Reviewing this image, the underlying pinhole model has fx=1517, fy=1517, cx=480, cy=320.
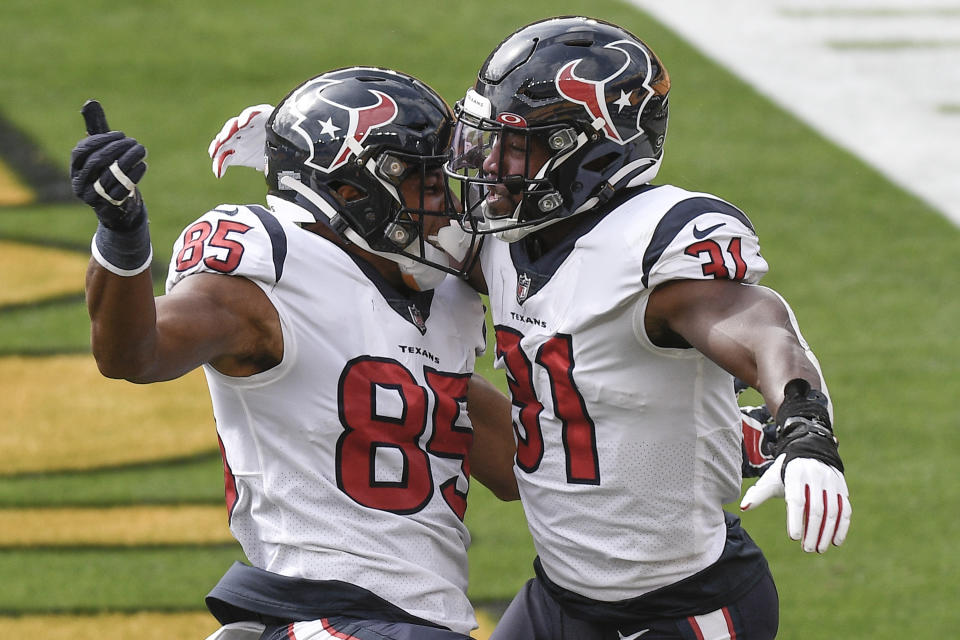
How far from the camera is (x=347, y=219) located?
3.50 meters

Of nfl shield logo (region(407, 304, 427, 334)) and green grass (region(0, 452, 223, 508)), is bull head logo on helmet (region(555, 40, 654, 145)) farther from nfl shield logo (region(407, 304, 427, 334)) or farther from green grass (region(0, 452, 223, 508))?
green grass (region(0, 452, 223, 508))

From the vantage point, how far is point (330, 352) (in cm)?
332

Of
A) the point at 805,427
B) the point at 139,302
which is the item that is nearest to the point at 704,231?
the point at 805,427

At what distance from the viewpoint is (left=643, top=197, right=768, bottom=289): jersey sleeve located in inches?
120

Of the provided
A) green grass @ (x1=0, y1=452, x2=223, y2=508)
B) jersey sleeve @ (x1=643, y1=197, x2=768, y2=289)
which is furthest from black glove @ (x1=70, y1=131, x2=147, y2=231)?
green grass @ (x1=0, y1=452, x2=223, y2=508)

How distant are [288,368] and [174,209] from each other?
20.8 feet

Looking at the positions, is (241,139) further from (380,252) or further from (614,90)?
(614,90)

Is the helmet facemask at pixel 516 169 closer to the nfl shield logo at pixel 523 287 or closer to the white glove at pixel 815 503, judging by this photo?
the nfl shield logo at pixel 523 287

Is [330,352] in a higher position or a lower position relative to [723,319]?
lower

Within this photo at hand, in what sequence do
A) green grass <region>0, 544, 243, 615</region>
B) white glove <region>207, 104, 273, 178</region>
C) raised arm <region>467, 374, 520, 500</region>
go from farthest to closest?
green grass <region>0, 544, 243, 615</region>, white glove <region>207, 104, 273, 178</region>, raised arm <region>467, 374, 520, 500</region>

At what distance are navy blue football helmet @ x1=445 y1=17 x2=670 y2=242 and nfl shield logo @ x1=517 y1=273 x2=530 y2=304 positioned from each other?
0.30 feet

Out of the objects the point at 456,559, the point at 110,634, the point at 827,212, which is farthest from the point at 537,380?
the point at 827,212

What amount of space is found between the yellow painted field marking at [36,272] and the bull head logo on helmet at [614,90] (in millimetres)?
5504

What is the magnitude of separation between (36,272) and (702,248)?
6398 millimetres
